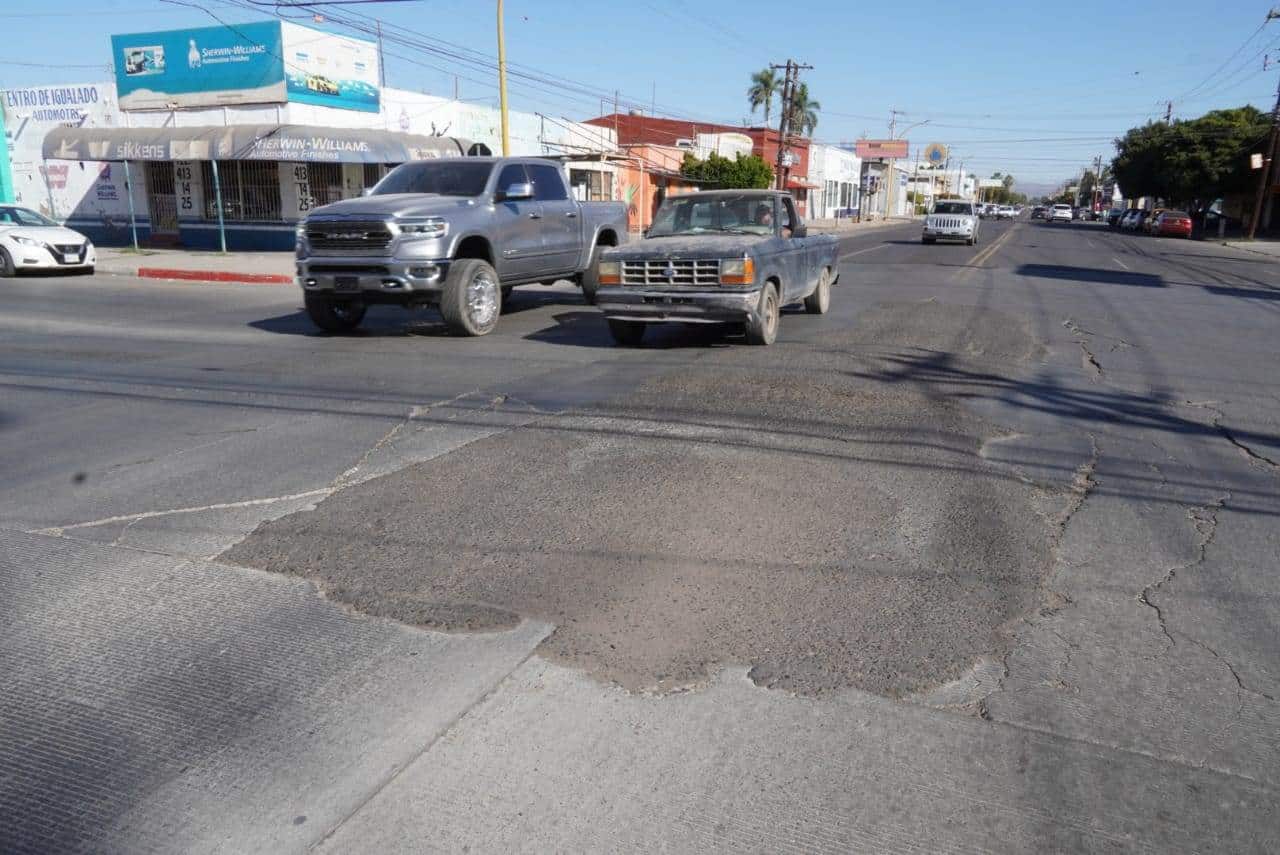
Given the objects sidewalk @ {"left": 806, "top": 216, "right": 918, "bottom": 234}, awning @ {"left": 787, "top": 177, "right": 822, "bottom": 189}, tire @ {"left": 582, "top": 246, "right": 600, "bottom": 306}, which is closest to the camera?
tire @ {"left": 582, "top": 246, "right": 600, "bottom": 306}

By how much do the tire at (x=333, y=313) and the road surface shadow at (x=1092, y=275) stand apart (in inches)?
647

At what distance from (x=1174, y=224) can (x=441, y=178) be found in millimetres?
51820

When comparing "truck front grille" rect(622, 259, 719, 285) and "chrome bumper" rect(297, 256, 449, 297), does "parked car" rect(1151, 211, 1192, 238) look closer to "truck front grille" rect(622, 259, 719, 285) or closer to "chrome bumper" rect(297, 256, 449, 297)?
"truck front grille" rect(622, 259, 719, 285)

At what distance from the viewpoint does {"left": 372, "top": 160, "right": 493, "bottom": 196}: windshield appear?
40.1 ft

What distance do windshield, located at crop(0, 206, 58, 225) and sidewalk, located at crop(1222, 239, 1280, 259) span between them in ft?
127

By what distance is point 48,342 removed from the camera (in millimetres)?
11664

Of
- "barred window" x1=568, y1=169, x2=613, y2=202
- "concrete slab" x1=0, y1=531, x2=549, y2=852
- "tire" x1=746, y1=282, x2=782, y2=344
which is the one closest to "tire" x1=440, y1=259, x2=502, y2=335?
"tire" x1=746, y1=282, x2=782, y2=344

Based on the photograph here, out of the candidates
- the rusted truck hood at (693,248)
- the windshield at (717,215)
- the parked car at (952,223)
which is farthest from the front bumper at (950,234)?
the rusted truck hood at (693,248)

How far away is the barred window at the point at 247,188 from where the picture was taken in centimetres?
2792

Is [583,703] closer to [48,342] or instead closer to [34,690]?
[34,690]

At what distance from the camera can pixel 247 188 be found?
28359 mm

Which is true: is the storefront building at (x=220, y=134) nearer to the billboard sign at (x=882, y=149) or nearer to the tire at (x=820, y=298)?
the tire at (x=820, y=298)

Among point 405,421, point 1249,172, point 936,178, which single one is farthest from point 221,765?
point 936,178

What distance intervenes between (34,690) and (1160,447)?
7.11m
